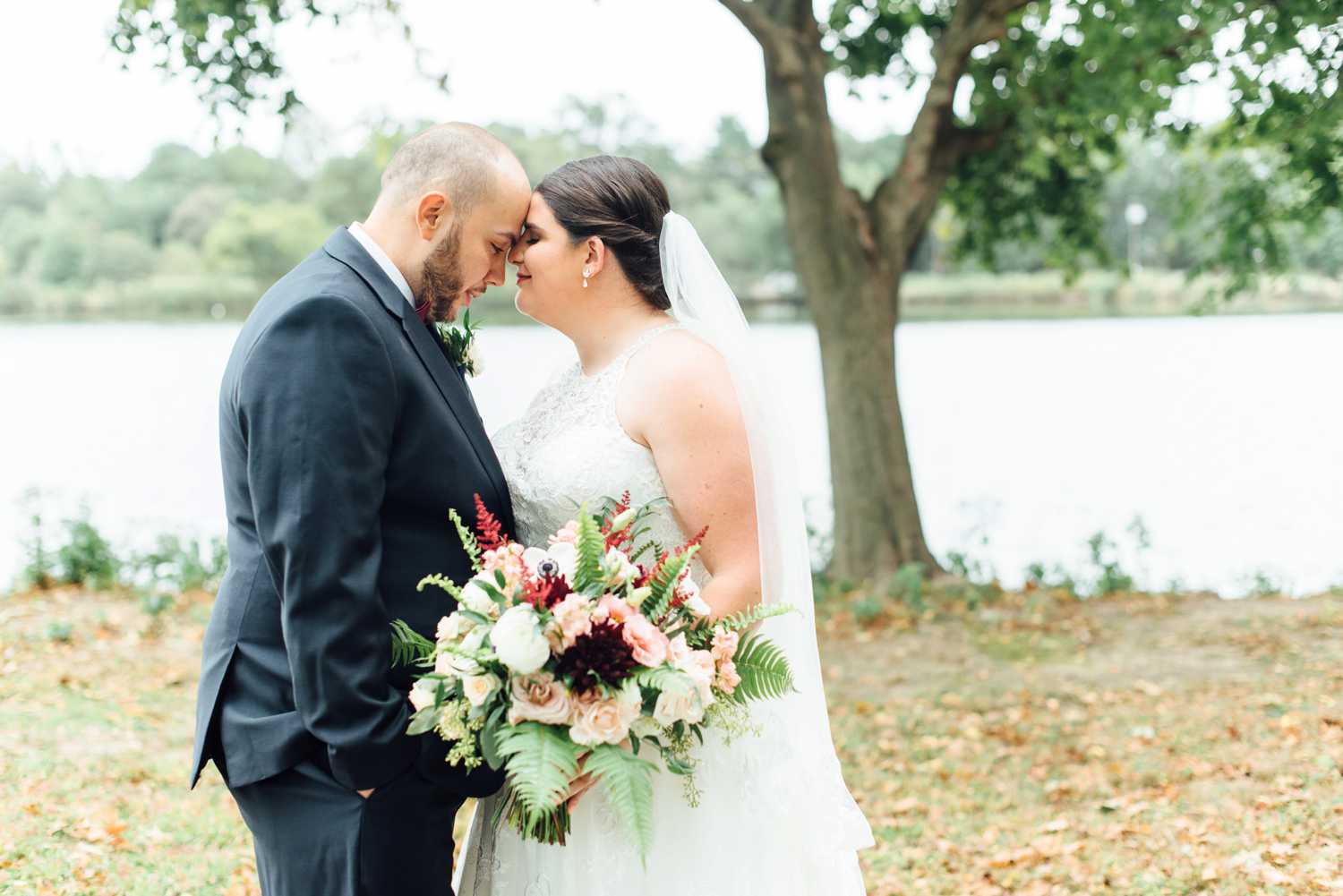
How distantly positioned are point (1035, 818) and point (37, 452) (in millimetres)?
18498

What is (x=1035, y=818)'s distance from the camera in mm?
5699

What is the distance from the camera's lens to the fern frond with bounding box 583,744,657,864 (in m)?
2.34

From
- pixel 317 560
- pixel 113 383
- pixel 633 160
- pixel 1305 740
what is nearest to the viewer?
pixel 317 560

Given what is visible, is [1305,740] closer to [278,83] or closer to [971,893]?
[971,893]

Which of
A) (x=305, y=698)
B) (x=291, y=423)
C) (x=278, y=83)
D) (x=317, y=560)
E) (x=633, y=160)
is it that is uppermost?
(x=278, y=83)

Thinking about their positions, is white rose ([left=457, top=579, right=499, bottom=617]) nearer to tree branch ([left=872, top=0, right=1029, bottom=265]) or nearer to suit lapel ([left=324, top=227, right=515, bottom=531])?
suit lapel ([left=324, top=227, right=515, bottom=531])

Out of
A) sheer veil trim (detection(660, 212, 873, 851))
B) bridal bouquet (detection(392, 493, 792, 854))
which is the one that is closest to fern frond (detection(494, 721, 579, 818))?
bridal bouquet (detection(392, 493, 792, 854))

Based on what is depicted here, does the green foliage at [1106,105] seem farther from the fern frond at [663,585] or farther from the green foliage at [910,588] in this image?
the fern frond at [663,585]

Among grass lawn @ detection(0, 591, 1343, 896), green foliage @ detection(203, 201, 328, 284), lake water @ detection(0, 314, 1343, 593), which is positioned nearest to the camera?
grass lawn @ detection(0, 591, 1343, 896)

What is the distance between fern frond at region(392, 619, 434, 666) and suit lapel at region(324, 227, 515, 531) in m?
0.38

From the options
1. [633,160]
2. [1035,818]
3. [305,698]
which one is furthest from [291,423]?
[1035,818]

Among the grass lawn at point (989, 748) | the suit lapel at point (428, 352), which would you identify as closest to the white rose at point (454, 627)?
the suit lapel at point (428, 352)

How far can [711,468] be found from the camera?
300cm

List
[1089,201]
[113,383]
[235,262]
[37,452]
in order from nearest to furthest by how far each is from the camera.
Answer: [1089,201], [37,452], [113,383], [235,262]
